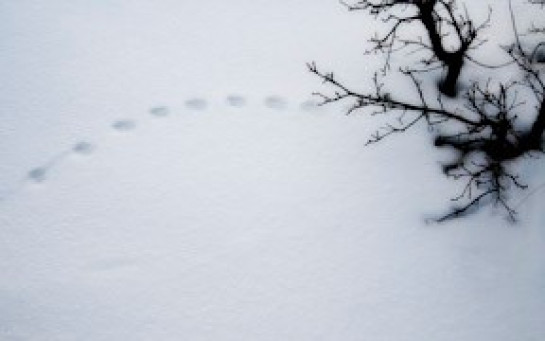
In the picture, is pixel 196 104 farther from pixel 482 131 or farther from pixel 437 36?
pixel 482 131

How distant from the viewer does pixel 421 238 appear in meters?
2.23

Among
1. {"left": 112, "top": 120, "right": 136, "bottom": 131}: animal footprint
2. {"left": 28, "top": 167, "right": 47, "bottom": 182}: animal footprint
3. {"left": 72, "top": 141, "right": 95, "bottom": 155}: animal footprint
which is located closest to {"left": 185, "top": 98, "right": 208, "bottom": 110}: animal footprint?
{"left": 112, "top": 120, "right": 136, "bottom": 131}: animal footprint

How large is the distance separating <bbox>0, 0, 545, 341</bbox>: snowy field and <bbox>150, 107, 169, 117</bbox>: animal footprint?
1 cm

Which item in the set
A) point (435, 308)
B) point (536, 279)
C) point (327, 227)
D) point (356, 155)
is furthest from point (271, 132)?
point (536, 279)

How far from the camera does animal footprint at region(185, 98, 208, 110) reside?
2738 millimetres

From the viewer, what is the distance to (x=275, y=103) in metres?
2.74

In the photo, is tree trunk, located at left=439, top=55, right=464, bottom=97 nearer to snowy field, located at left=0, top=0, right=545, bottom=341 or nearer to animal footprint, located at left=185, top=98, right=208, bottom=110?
snowy field, located at left=0, top=0, right=545, bottom=341

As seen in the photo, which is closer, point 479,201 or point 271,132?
point 479,201

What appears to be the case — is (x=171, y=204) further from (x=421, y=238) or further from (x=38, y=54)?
(x=38, y=54)

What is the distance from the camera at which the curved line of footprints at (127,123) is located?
2.45 meters

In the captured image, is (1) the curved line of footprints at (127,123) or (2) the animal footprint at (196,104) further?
(2) the animal footprint at (196,104)

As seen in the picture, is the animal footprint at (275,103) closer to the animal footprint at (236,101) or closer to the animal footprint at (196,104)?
the animal footprint at (236,101)

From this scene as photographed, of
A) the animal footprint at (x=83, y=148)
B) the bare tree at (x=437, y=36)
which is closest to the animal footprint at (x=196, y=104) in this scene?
the animal footprint at (x=83, y=148)

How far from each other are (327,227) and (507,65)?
1312 mm
